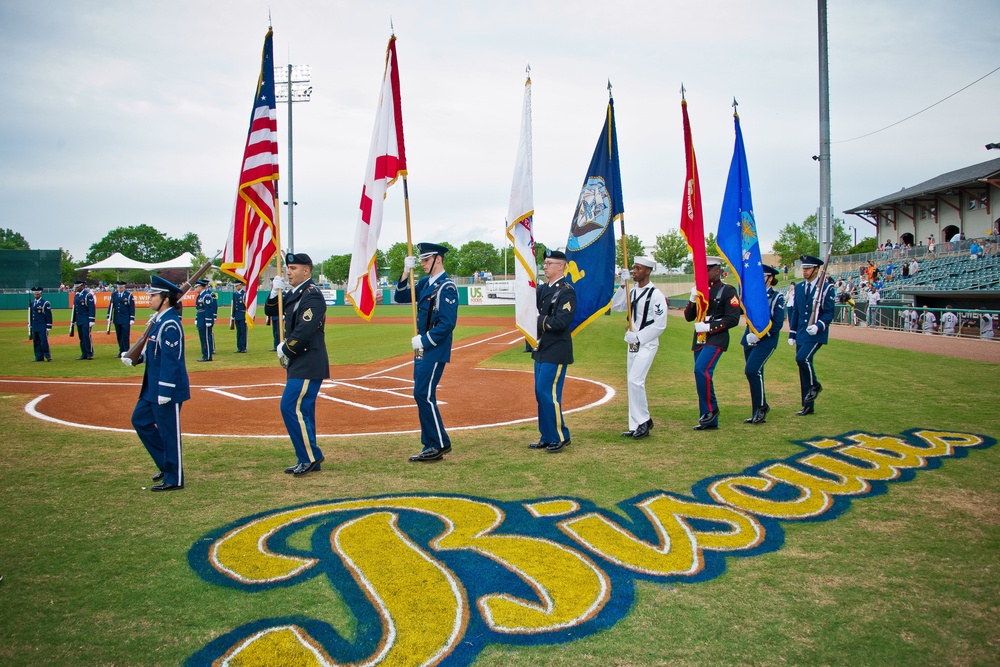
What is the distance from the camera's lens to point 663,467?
6695mm

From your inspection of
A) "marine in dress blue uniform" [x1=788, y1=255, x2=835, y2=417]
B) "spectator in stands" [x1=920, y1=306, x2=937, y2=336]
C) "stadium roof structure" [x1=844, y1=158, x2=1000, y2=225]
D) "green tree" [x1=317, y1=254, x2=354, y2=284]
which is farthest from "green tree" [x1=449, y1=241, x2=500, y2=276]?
"marine in dress blue uniform" [x1=788, y1=255, x2=835, y2=417]

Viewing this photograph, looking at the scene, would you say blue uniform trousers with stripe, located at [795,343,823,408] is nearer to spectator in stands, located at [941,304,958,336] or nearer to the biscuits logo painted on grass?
the biscuits logo painted on grass

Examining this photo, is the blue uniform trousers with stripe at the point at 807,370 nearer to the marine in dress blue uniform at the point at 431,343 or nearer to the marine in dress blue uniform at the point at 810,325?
the marine in dress blue uniform at the point at 810,325

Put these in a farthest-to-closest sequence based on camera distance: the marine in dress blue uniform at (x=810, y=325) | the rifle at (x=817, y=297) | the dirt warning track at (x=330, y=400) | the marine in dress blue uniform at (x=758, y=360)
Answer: the rifle at (x=817, y=297) < the marine in dress blue uniform at (x=810, y=325) < the dirt warning track at (x=330, y=400) < the marine in dress blue uniform at (x=758, y=360)

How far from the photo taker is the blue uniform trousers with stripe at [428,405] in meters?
7.08

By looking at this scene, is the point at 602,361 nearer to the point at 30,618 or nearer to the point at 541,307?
the point at 541,307

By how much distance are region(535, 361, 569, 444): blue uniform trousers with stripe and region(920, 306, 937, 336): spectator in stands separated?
22.2 m

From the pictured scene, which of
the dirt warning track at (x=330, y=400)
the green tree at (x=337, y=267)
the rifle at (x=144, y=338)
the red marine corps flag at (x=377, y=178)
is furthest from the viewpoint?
the green tree at (x=337, y=267)

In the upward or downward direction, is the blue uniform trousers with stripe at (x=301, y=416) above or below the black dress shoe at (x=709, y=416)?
above

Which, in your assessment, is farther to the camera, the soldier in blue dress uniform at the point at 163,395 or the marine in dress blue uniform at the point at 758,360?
the marine in dress blue uniform at the point at 758,360

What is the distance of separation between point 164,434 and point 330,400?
518 centimetres

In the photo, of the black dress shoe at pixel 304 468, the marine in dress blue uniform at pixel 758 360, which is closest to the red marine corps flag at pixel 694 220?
the marine in dress blue uniform at pixel 758 360

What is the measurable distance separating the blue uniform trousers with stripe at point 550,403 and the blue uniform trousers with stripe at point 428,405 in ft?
3.98

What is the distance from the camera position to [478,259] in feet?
359
